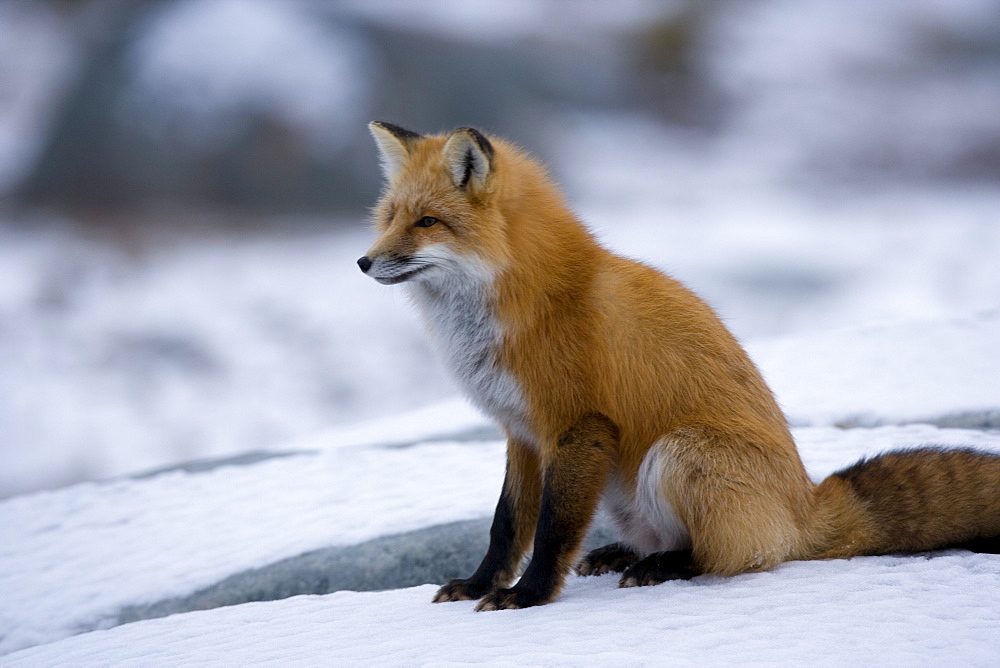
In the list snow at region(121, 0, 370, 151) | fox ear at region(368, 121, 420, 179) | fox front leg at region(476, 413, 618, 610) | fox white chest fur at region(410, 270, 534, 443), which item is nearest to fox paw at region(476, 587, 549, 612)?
fox front leg at region(476, 413, 618, 610)

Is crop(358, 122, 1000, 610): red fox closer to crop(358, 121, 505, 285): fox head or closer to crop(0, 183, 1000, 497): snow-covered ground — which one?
crop(358, 121, 505, 285): fox head

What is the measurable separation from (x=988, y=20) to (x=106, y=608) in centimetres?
1942

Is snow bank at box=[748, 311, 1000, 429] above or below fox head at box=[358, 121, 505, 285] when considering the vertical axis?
below

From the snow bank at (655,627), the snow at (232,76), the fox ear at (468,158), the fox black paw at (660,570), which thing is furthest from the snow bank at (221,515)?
the snow at (232,76)

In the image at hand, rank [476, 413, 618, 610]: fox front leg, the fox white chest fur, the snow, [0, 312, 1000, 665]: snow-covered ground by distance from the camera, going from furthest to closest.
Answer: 1. the snow
2. the fox white chest fur
3. [476, 413, 618, 610]: fox front leg
4. [0, 312, 1000, 665]: snow-covered ground

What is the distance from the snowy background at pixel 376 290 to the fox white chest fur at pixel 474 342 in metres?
0.51

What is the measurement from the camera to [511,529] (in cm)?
229

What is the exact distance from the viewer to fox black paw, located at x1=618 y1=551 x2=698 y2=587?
83.7 inches

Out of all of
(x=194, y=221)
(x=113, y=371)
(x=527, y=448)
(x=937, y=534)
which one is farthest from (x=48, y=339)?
(x=937, y=534)

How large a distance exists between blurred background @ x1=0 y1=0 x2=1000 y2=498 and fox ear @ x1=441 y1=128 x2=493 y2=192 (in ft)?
13.9

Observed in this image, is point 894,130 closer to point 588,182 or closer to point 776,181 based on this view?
point 776,181

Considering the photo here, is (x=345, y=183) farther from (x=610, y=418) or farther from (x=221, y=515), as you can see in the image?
(x=610, y=418)

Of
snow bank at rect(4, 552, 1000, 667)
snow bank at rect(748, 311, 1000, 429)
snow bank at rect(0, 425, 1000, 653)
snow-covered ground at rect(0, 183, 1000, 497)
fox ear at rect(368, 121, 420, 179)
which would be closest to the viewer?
snow bank at rect(4, 552, 1000, 667)

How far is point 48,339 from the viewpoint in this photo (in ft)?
27.1
